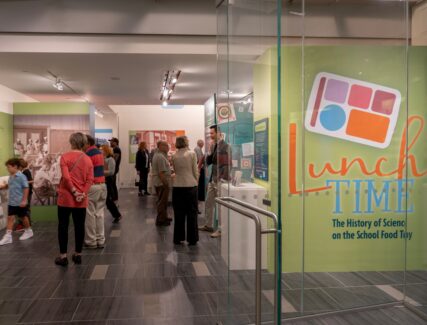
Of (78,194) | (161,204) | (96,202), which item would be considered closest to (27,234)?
(96,202)

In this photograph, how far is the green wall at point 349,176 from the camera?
4.13 m

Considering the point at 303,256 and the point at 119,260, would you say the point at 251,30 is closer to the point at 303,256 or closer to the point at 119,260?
the point at 303,256

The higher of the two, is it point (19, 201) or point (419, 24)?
point (419, 24)

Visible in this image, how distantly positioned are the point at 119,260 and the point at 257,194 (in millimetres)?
3170

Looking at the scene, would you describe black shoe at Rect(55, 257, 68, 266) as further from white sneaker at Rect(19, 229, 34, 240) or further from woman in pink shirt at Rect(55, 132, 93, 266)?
white sneaker at Rect(19, 229, 34, 240)

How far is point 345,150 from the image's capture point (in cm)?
436

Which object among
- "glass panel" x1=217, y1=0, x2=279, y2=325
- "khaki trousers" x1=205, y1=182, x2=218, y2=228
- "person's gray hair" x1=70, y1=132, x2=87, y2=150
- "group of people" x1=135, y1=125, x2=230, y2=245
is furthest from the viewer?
"khaki trousers" x1=205, y1=182, x2=218, y2=228

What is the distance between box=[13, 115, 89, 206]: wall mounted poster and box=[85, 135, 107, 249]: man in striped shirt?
242 cm

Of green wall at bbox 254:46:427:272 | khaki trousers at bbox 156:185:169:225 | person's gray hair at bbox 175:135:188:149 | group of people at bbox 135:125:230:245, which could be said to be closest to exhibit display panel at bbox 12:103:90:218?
khaki trousers at bbox 156:185:169:225

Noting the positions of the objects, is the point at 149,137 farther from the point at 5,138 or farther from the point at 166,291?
the point at 166,291

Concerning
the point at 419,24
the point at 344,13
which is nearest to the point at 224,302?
the point at 344,13

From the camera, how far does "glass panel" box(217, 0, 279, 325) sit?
2.52 metres


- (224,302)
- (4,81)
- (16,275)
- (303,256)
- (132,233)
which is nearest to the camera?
(224,302)

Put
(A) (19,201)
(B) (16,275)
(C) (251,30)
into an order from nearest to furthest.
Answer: (C) (251,30), (B) (16,275), (A) (19,201)
